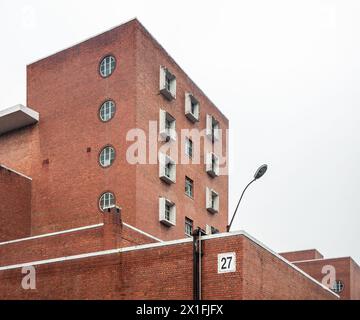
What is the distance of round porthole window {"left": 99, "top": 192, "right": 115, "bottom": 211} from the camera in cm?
3562

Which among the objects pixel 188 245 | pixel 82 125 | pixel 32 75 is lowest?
pixel 188 245

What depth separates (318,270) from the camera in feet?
201

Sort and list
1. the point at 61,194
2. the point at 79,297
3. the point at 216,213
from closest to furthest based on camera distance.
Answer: the point at 79,297 < the point at 61,194 < the point at 216,213

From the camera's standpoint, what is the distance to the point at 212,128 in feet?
147

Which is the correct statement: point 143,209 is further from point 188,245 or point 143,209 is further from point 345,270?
point 345,270

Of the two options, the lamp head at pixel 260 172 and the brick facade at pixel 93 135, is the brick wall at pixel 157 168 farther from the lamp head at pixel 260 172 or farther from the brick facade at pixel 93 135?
the lamp head at pixel 260 172

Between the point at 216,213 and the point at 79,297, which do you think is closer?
the point at 79,297

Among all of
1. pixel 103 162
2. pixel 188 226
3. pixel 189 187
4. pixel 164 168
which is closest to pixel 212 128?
pixel 189 187

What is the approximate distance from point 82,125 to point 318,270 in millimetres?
31545

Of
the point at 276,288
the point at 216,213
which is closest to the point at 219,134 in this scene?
the point at 216,213

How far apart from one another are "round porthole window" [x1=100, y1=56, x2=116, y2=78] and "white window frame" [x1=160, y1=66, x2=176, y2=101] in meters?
2.85

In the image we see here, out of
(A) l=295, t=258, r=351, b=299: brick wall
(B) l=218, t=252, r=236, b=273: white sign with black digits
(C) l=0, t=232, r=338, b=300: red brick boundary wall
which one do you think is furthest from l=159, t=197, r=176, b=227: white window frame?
(A) l=295, t=258, r=351, b=299: brick wall

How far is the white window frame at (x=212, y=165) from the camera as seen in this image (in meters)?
43.0

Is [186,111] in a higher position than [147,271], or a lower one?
higher
